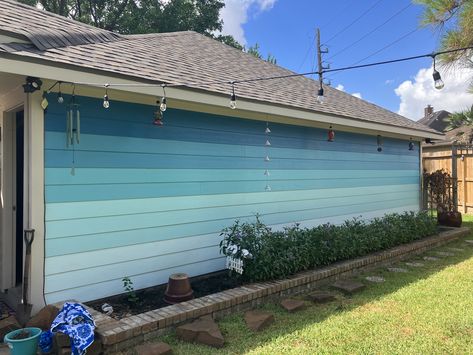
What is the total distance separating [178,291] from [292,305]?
128 centimetres

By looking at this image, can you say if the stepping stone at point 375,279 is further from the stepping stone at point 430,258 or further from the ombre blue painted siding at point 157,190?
the stepping stone at point 430,258

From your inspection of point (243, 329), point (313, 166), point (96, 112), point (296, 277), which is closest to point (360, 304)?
point (296, 277)

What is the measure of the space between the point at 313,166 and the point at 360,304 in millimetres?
3038

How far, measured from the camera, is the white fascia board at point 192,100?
3.35 metres

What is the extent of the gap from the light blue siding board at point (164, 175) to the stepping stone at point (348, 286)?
6.38ft

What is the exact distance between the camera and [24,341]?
3.02 meters

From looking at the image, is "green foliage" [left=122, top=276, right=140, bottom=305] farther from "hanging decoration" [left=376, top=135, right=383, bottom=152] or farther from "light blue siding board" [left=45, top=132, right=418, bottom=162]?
"hanging decoration" [left=376, top=135, right=383, bottom=152]

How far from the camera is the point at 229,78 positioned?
19.8 feet

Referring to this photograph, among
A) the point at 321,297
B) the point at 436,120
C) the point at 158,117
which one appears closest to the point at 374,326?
the point at 321,297

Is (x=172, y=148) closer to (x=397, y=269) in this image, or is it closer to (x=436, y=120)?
(x=397, y=269)

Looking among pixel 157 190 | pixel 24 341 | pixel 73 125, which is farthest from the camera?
pixel 157 190

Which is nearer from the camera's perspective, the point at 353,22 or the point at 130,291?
the point at 130,291

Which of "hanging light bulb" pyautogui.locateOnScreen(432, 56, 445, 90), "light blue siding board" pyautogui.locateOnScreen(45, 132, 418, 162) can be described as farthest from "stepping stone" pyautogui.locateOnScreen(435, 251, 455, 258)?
"hanging light bulb" pyautogui.locateOnScreen(432, 56, 445, 90)

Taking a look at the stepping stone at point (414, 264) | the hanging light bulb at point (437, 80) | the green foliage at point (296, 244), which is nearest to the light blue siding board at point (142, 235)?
the green foliage at point (296, 244)
